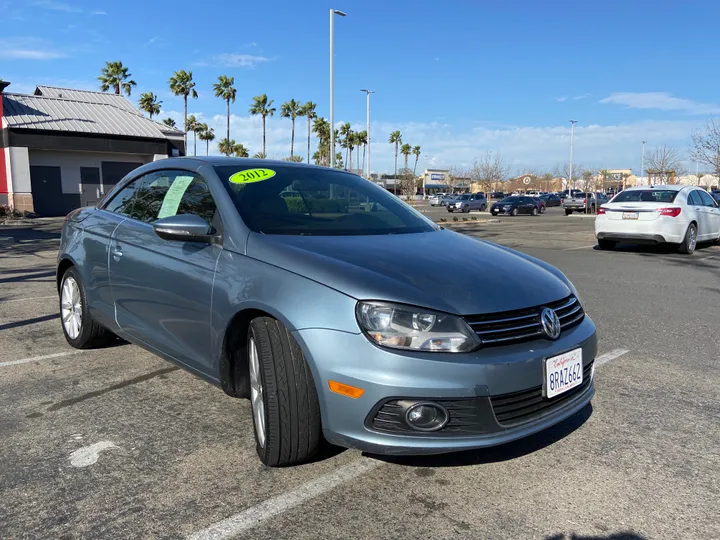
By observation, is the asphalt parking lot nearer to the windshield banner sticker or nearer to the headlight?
the headlight

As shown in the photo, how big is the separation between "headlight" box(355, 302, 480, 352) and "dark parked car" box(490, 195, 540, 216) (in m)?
37.7

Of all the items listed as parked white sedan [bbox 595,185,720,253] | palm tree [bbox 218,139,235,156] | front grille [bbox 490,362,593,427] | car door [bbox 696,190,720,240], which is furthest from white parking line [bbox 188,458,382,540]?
palm tree [bbox 218,139,235,156]

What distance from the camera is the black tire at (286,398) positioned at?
8.50 ft

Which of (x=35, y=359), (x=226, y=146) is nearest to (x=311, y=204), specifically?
(x=35, y=359)

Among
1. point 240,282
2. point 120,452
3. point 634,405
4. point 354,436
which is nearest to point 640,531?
point 354,436

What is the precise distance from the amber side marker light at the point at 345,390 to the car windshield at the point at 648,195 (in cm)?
1183

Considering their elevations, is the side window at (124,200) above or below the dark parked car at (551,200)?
above

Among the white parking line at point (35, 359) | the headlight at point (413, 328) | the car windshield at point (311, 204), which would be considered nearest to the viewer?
the headlight at point (413, 328)

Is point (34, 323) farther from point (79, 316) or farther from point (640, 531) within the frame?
point (640, 531)

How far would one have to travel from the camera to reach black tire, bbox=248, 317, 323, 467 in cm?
259

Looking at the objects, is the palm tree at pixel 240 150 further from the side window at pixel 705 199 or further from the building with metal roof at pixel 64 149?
the side window at pixel 705 199

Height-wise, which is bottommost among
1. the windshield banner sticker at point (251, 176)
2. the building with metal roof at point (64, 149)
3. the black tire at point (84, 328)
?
the black tire at point (84, 328)

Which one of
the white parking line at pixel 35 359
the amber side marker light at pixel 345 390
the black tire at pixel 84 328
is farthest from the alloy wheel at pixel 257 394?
the white parking line at pixel 35 359

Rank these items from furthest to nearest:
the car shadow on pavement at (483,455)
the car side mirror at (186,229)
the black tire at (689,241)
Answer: the black tire at (689,241), the car side mirror at (186,229), the car shadow on pavement at (483,455)
